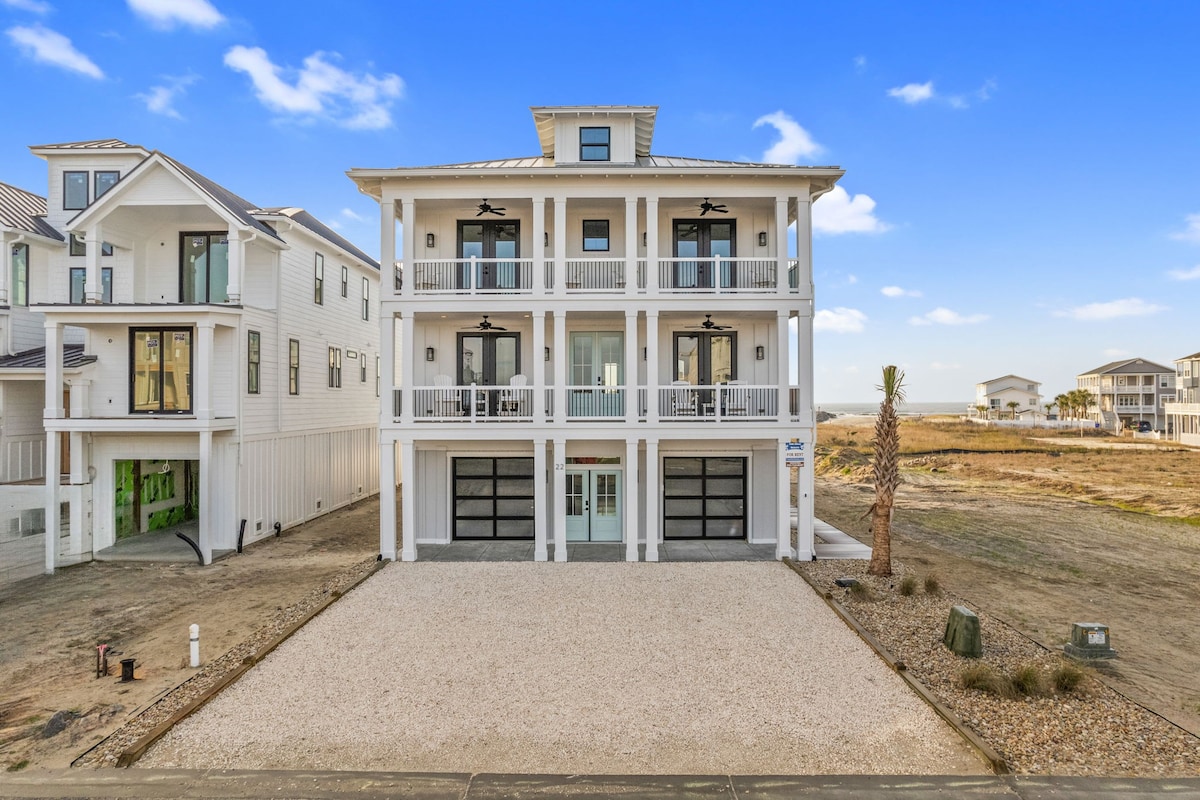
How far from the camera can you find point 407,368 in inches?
559

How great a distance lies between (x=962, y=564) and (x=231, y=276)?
66.4ft

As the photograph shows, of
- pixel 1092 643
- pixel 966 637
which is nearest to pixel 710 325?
pixel 966 637

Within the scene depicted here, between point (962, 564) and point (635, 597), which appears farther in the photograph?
point (962, 564)

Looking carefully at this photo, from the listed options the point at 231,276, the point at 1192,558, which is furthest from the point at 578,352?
the point at 1192,558

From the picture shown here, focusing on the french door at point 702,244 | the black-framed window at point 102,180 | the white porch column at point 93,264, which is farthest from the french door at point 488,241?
the black-framed window at point 102,180

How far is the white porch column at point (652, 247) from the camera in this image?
1380 centimetres

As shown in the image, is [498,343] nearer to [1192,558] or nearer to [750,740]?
[750,740]

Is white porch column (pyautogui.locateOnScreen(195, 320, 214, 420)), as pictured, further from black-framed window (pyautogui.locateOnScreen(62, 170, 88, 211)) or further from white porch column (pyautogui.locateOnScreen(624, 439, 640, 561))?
white porch column (pyautogui.locateOnScreen(624, 439, 640, 561))

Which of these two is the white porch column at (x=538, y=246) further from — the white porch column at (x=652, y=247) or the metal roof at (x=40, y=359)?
the metal roof at (x=40, y=359)

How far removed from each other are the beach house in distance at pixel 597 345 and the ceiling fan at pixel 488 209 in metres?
0.07

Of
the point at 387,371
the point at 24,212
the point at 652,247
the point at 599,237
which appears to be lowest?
the point at 387,371

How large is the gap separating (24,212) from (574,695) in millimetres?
22231

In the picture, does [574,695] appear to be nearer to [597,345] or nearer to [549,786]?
[549,786]

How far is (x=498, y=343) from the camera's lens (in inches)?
610
